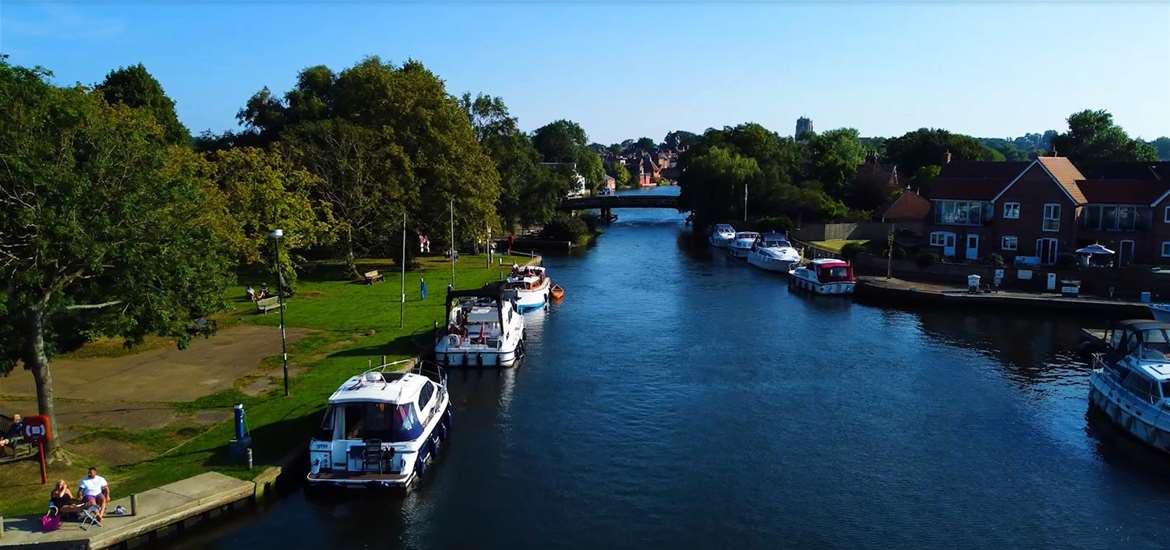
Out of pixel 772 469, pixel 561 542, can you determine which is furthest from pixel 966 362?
pixel 561 542

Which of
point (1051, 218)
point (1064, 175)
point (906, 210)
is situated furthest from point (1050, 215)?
point (906, 210)

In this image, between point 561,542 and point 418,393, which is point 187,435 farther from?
point 561,542

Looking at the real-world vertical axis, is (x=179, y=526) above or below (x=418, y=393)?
below

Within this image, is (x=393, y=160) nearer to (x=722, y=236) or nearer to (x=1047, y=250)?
(x=722, y=236)

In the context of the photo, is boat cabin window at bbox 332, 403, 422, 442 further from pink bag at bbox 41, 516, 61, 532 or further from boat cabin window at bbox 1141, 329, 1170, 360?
boat cabin window at bbox 1141, 329, 1170, 360

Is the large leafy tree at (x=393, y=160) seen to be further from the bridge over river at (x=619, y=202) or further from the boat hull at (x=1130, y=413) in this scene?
the bridge over river at (x=619, y=202)

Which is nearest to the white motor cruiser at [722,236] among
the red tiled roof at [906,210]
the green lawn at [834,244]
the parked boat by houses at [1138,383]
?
the green lawn at [834,244]

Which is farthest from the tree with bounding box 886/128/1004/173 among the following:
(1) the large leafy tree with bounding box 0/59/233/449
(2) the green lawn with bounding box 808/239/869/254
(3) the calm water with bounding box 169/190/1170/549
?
(1) the large leafy tree with bounding box 0/59/233/449
